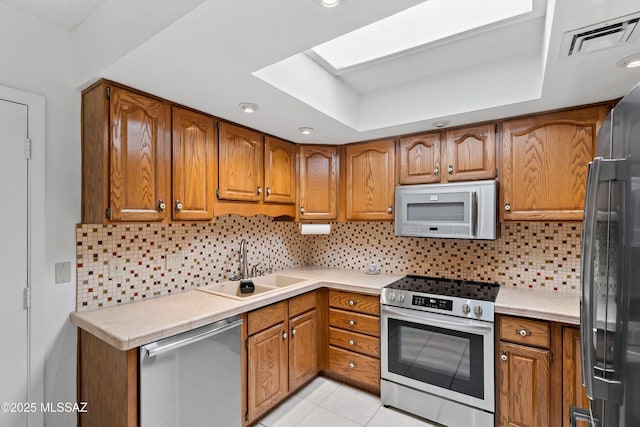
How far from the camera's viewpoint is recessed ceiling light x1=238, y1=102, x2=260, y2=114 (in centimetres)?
198

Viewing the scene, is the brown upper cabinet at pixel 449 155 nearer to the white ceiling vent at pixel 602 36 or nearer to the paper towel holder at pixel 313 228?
the paper towel holder at pixel 313 228

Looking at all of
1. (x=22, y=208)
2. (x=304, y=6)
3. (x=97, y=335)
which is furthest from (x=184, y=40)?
(x=97, y=335)

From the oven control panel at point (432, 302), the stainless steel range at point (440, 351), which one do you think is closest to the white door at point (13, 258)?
the stainless steel range at point (440, 351)

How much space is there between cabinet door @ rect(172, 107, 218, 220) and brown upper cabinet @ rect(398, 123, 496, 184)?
60.6 inches

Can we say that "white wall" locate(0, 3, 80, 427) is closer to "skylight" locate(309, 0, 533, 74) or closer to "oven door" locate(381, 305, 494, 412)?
"skylight" locate(309, 0, 533, 74)

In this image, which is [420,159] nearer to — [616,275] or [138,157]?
[616,275]

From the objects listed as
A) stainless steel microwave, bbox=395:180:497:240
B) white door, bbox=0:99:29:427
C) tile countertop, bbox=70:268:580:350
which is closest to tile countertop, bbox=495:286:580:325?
tile countertop, bbox=70:268:580:350

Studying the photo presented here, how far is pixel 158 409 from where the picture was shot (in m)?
1.55

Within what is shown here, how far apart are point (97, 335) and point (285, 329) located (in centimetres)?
120

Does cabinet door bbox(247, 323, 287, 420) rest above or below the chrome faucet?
below

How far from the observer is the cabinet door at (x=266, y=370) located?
2.08 metres

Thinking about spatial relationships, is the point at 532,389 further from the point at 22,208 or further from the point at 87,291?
the point at 22,208

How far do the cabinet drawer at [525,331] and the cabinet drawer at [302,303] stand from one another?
4.56ft

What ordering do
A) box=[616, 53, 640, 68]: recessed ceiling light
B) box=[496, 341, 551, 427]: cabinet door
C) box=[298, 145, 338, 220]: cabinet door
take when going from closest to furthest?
box=[616, 53, 640, 68]: recessed ceiling light
box=[496, 341, 551, 427]: cabinet door
box=[298, 145, 338, 220]: cabinet door
